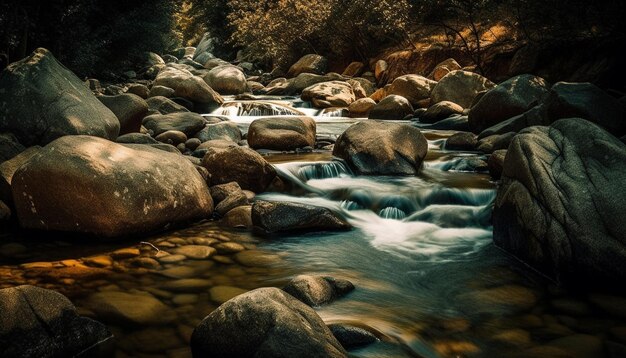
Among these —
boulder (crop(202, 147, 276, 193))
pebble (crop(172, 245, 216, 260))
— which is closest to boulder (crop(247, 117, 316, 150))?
boulder (crop(202, 147, 276, 193))

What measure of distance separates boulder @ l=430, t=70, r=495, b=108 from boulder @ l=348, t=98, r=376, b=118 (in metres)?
1.98

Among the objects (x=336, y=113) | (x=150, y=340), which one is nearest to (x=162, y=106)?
(x=336, y=113)

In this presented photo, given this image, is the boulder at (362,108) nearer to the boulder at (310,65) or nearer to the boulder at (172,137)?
the boulder at (172,137)

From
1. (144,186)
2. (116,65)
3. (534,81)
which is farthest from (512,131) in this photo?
(116,65)

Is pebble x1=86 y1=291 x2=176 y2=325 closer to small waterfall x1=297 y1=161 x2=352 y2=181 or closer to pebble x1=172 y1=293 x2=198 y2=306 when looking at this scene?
pebble x1=172 y1=293 x2=198 y2=306

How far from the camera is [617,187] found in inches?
160

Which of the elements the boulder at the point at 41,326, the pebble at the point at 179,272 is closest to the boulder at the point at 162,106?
the pebble at the point at 179,272

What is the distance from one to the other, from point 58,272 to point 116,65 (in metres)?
19.5

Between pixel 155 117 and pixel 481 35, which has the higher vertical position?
pixel 481 35

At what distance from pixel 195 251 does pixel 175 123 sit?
602 cm

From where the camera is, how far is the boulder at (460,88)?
13938mm

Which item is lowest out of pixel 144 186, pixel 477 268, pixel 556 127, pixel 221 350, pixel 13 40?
pixel 477 268

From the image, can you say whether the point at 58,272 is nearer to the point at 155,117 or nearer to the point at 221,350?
the point at 221,350

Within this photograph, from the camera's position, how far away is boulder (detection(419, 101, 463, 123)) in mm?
13008
